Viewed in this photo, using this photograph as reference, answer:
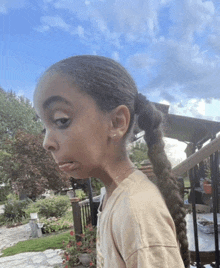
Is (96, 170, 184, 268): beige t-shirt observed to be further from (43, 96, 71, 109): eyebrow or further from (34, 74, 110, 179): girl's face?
(43, 96, 71, 109): eyebrow

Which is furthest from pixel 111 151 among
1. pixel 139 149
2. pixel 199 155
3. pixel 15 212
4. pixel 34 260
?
pixel 15 212

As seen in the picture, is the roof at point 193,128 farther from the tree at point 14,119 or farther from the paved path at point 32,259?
the tree at point 14,119

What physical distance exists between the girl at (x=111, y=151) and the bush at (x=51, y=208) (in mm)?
8099

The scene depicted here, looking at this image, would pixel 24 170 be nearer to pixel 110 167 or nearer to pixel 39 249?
pixel 39 249

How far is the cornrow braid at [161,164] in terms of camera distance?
94cm

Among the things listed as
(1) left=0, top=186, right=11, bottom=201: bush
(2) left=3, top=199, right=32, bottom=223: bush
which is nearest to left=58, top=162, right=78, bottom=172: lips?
(2) left=3, top=199, right=32, bottom=223: bush

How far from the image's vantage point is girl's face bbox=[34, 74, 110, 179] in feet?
2.71

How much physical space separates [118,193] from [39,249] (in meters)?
5.83

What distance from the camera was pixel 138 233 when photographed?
0.70m

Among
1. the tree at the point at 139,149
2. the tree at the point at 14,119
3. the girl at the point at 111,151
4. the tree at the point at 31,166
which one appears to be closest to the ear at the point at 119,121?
the girl at the point at 111,151

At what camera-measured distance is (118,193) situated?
2.75 ft

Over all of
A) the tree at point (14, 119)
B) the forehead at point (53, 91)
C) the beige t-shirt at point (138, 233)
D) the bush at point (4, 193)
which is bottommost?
the bush at point (4, 193)

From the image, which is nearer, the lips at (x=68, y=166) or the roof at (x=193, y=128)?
the lips at (x=68, y=166)

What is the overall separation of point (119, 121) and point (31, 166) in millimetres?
10397
